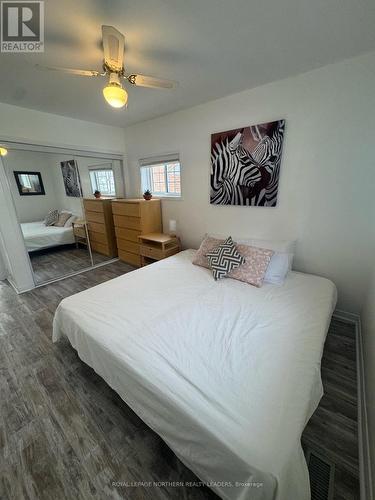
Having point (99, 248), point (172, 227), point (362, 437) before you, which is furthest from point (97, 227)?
point (362, 437)

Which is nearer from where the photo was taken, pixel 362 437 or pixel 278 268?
pixel 362 437

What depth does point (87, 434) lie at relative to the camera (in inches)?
47.4

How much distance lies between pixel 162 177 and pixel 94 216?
1.46 metres

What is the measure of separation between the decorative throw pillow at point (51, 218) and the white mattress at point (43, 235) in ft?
0.20

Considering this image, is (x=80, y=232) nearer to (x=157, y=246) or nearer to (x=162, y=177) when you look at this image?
(x=157, y=246)

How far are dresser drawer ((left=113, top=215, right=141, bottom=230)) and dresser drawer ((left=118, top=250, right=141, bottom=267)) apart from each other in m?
0.52

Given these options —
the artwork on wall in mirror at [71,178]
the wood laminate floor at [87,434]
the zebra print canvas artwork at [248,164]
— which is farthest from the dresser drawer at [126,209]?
the wood laminate floor at [87,434]

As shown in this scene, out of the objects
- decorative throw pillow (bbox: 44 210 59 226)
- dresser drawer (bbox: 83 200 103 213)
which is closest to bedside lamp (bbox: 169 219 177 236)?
dresser drawer (bbox: 83 200 103 213)

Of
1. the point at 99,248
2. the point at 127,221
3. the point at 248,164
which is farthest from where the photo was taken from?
the point at 99,248

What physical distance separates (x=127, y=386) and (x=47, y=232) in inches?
119

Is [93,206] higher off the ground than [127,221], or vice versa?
[93,206]

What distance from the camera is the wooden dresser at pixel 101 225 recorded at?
354 centimetres

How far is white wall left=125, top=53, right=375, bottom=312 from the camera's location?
67.9 inches

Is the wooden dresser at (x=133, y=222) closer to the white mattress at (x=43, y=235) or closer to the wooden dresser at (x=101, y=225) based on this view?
the wooden dresser at (x=101, y=225)
